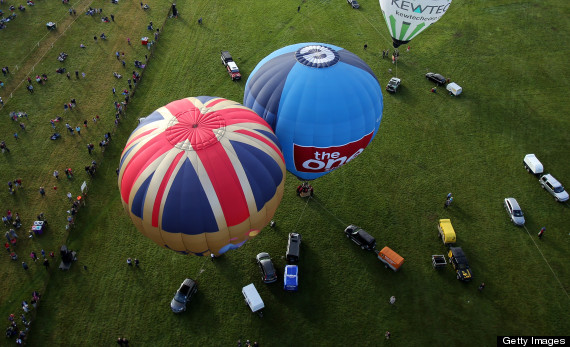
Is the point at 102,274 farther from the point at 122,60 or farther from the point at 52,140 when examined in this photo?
the point at 122,60

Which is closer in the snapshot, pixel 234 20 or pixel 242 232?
pixel 242 232

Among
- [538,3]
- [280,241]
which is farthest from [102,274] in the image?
[538,3]

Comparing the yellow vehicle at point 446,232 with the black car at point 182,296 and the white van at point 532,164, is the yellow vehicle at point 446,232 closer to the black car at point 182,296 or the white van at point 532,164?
the white van at point 532,164

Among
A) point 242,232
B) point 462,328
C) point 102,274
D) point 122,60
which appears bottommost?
point 462,328

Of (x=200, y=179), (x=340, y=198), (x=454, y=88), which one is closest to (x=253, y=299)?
(x=200, y=179)

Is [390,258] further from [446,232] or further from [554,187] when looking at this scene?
[554,187]

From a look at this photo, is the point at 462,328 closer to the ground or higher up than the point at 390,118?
closer to the ground
